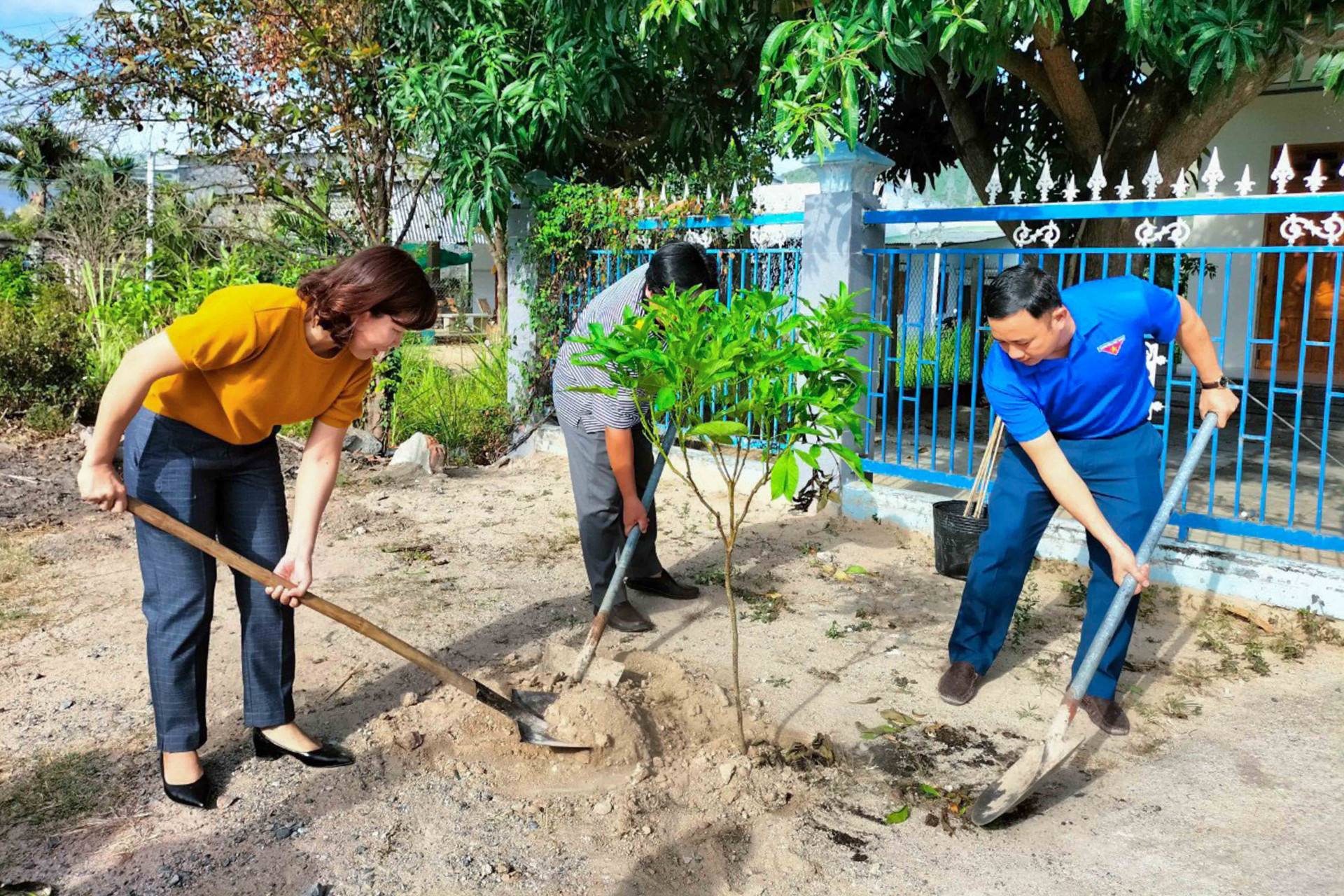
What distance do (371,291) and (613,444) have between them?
4.45 ft

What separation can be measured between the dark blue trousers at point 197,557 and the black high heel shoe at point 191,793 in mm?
100

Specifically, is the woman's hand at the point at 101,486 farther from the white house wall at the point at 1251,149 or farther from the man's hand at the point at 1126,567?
the white house wall at the point at 1251,149

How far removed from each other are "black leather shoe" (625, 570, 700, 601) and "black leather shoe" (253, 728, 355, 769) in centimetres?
183

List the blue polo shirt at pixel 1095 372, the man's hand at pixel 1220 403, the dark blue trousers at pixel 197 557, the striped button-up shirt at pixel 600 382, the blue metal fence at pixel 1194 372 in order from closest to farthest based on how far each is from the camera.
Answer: the dark blue trousers at pixel 197 557, the blue polo shirt at pixel 1095 372, the man's hand at pixel 1220 403, the striped button-up shirt at pixel 600 382, the blue metal fence at pixel 1194 372

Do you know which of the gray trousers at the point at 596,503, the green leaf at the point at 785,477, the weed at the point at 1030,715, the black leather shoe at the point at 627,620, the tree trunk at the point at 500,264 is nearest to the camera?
the green leaf at the point at 785,477

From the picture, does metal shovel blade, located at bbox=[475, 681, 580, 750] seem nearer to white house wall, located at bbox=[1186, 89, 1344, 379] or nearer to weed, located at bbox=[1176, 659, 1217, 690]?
weed, located at bbox=[1176, 659, 1217, 690]

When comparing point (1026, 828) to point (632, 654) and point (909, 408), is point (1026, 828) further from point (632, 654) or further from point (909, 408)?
point (909, 408)

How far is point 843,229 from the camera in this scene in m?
5.84

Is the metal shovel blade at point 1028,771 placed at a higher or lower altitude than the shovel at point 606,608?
lower

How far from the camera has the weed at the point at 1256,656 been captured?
3.95 m

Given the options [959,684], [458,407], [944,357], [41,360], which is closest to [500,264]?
[458,407]

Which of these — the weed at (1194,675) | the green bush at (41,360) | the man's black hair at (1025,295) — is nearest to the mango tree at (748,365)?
the man's black hair at (1025,295)

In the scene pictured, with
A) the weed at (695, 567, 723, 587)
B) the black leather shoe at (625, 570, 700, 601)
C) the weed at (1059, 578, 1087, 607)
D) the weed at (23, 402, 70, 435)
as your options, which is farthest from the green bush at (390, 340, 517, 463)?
the weed at (1059, 578, 1087, 607)

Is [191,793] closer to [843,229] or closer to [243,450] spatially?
[243,450]
